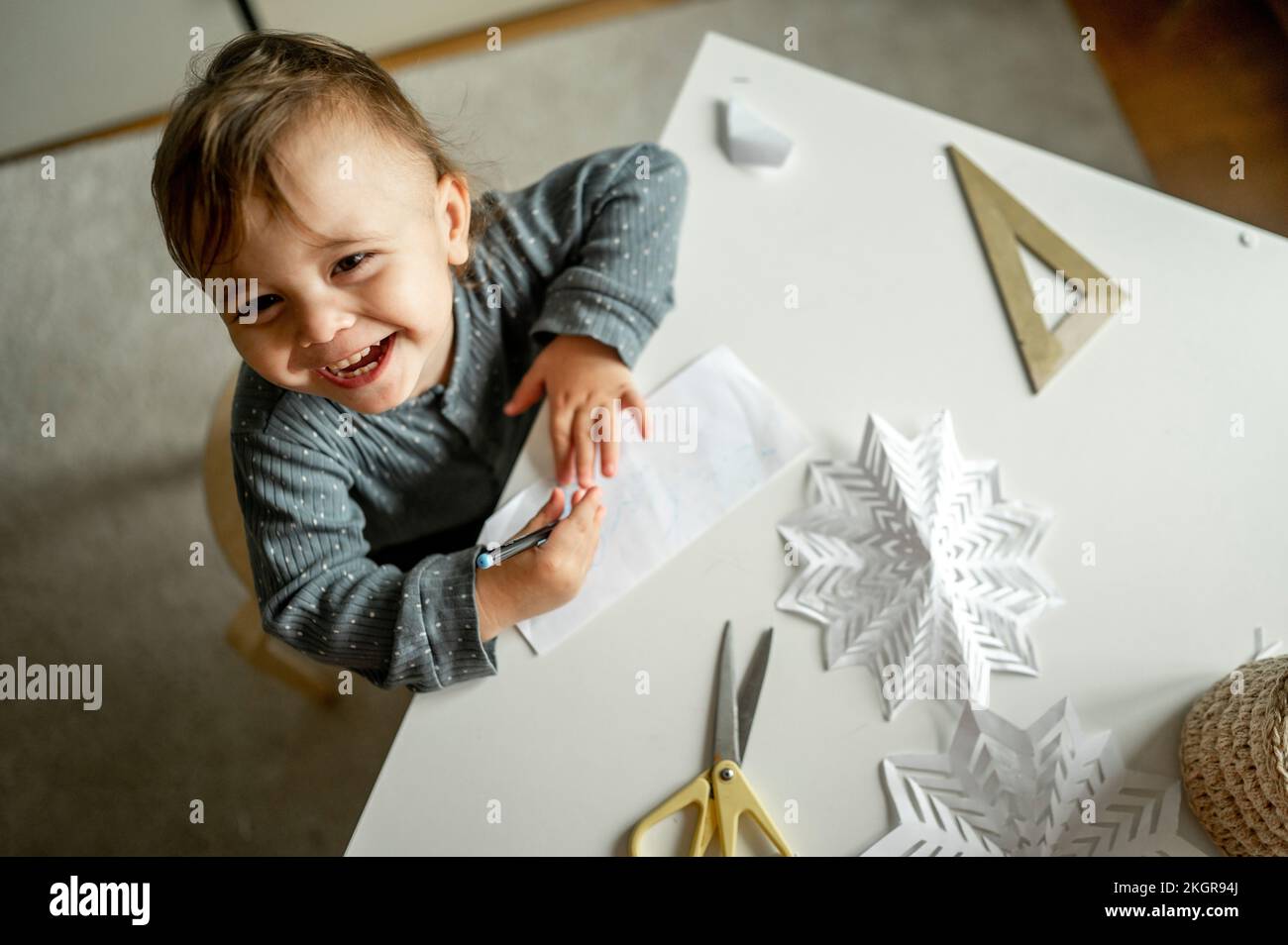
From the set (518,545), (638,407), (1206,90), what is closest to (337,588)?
(518,545)

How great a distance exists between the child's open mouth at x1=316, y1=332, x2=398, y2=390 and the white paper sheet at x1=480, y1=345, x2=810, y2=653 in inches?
5.3

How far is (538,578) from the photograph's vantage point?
65 centimetres

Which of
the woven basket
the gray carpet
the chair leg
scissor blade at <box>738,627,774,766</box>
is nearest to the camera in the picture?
the woven basket

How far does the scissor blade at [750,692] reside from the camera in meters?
0.65

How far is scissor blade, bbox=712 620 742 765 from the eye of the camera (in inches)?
25.2

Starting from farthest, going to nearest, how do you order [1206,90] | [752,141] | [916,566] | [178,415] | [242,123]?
[1206,90], [178,415], [752,141], [916,566], [242,123]

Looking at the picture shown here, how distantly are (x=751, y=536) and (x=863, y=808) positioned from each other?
0.64 feet

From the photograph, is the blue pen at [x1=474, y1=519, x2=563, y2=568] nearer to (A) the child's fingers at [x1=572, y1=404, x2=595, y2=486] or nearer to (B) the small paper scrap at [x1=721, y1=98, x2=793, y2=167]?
(A) the child's fingers at [x1=572, y1=404, x2=595, y2=486]

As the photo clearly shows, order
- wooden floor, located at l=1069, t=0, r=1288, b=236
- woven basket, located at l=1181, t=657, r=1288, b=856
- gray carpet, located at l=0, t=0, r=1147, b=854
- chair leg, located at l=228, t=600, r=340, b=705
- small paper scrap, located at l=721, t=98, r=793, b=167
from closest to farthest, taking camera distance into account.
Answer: woven basket, located at l=1181, t=657, r=1288, b=856, small paper scrap, located at l=721, t=98, r=793, b=167, chair leg, located at l=228, t=600, r=340, b=705, gray carpet, located at l=0, t=0, r=1147, b=854, wooden floor, located at l=1069, t=0, r=1288, b=236

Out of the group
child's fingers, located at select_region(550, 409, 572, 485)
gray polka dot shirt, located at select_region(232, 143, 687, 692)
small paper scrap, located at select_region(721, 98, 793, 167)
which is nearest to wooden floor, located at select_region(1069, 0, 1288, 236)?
small paper scrap, located at select_region(721, 98, 793, 167)

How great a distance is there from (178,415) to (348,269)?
2.91ft

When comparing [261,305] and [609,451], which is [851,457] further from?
[261,305]

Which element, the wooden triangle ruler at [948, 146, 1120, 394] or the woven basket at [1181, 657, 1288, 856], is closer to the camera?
the woven basket at [1181, 657, 1288, 856]
